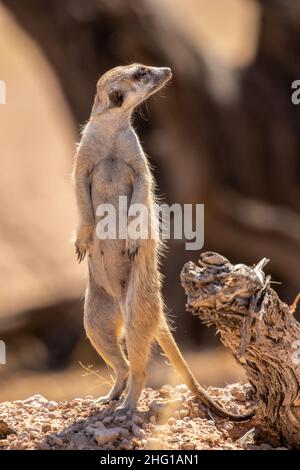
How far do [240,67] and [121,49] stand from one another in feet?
7.91

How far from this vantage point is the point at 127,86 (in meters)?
6.20

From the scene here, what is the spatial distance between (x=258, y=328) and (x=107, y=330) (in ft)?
3.70

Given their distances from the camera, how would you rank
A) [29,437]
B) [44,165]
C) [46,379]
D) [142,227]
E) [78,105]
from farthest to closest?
[44,165] → [78,105] → [46,379] → [142,227] → [29,437]

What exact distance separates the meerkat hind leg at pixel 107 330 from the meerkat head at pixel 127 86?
114 cm

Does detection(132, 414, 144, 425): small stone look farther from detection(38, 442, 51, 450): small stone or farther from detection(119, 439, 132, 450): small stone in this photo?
detection(38, 442, 51, 450): small stone

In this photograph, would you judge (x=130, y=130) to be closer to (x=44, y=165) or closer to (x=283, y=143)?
(x=283, y=143)

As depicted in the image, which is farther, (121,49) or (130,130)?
(121,49)

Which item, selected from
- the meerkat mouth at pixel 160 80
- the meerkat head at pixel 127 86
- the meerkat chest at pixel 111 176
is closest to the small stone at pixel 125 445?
the meerkat chest at pixel 111 176

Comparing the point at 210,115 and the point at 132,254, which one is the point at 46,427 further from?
the point at 210,115

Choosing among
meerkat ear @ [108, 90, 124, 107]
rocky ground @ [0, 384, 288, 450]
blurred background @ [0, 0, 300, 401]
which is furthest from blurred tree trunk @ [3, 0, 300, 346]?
rocky ground @ [0, 384, 288, 450]

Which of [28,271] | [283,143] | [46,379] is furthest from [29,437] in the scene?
[28,271]

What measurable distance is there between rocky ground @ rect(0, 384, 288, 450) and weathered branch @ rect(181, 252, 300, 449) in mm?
215

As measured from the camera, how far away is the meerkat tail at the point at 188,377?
6020 mm

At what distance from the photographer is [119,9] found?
43.8 feet
